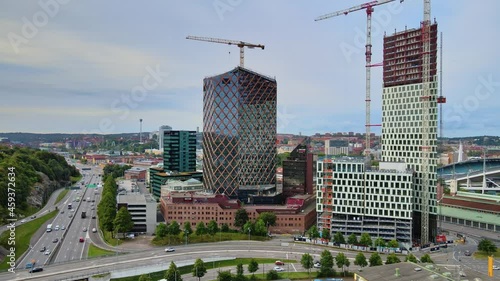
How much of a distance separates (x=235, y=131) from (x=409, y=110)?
1768 inches

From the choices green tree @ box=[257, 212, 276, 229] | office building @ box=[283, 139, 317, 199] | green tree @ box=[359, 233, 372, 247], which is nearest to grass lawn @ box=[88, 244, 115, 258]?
green tree @ box=[257, 212, 276, 229]

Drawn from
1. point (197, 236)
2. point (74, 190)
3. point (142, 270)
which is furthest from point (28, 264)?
point (74, 190)

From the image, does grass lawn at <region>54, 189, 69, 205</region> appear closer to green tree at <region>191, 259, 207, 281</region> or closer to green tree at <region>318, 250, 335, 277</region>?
green tree at <region>191, 259, 207, 281</region>

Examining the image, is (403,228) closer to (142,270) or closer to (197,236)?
(197,236)

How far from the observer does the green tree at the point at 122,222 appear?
68.4 meters

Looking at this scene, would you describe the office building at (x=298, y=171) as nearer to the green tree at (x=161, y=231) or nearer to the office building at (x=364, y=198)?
the office building at (x=364, y=198)

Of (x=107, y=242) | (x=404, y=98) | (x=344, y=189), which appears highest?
(x=404, y=98)

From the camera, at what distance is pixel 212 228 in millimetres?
74062

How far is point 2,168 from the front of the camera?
82.4 m

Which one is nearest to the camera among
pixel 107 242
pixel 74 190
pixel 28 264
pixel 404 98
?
pixel 28 264

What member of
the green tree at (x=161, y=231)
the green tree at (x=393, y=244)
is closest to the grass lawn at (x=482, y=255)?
the green tree at (x=393, y=244)

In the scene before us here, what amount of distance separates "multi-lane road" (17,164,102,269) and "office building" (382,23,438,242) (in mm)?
58744

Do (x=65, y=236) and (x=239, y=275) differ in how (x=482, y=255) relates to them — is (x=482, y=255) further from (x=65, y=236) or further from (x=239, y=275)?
(x=65, y=236)

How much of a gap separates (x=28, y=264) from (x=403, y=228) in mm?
57857
